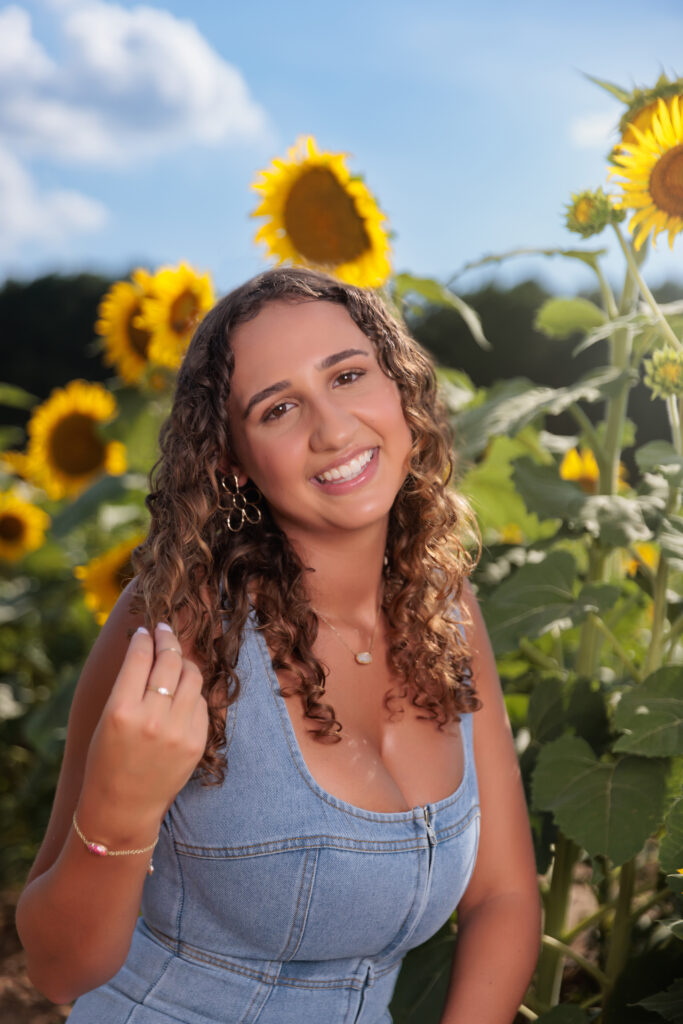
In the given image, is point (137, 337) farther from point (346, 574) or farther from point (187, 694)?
point (187, 694)

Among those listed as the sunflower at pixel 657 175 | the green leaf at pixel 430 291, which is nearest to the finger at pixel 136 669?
the sunflower at pixel 657 175

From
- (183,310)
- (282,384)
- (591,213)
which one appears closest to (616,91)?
(591,213)

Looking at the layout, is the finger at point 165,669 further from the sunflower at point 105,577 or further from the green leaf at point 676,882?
the sunflower at point 105,577

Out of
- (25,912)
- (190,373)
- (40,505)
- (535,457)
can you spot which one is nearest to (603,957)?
(535,457)

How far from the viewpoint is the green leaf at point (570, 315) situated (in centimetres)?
215

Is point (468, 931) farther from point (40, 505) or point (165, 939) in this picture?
point (40, 505)

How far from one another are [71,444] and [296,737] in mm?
2389

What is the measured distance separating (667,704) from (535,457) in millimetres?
788

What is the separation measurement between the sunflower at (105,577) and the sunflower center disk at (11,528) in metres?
1.34

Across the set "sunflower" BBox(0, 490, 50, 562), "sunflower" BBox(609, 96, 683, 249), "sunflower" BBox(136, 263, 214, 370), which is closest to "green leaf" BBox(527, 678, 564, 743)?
"sunflower" BBox(609, 96, 683, 249)

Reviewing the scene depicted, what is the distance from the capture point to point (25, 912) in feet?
4.41

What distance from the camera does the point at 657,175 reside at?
1630mm

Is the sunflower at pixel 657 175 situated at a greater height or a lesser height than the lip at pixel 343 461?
greater

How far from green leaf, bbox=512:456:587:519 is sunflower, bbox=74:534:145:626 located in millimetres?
1248
